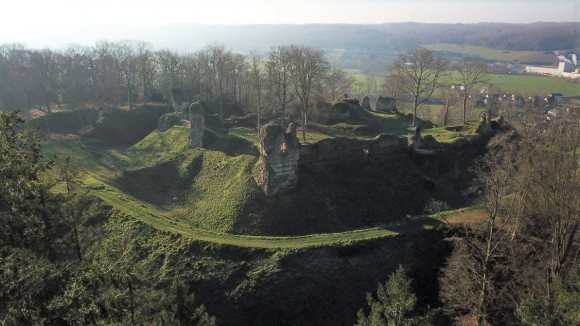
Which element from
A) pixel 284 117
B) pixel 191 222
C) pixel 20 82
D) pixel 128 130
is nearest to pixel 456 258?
pixel 191 222

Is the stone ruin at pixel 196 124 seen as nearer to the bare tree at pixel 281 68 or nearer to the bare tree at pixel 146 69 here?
the bare tree at pixel 281 68

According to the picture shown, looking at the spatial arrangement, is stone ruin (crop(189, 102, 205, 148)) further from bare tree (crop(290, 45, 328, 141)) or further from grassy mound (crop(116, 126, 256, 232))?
bare tree (crop(290, 45, 328, 141))

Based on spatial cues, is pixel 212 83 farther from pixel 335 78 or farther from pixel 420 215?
pixel 420 215

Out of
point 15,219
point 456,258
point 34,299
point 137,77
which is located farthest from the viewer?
point 137,77

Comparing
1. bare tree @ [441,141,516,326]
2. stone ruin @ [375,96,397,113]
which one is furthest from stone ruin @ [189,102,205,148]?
stone ruin @ [375,96,397,113]

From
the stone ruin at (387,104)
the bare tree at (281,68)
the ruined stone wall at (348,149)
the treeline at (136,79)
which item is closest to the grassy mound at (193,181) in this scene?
the ruined stone wall at (348,149)

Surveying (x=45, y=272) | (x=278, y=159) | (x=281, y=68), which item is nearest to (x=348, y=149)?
(x=278, y=159)

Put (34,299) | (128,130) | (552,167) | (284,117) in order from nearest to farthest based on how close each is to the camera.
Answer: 1. (34,299)
2. (552,167)
3. (284,117)
4. (128,130)
